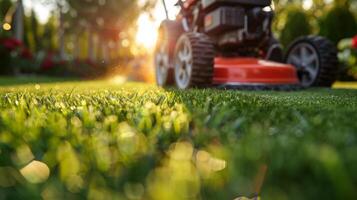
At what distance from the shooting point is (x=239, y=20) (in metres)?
4.51

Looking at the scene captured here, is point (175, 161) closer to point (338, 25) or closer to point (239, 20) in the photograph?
point (239, 20)

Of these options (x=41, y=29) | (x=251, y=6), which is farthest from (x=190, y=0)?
(x=41, y=29)

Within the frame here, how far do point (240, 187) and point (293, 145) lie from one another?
28cm

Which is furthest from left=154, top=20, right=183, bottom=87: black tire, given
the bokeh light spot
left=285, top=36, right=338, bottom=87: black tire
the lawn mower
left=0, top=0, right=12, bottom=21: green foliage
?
left=0, top=0, right=12, bottom=21: green foliage

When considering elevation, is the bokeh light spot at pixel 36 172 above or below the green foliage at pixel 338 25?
below

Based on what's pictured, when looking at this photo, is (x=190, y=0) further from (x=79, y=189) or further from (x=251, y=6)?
(x=79, y=189)

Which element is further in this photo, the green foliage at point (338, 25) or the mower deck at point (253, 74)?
the green foliage at point (338, 25)

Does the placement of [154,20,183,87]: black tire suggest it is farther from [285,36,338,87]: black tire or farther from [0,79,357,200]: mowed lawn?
[0,79,357,200]: mowed lawn

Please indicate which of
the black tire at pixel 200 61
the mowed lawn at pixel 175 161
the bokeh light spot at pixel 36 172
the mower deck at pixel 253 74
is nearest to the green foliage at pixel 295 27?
the mower deck at pixel 253 74

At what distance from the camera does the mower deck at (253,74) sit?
4.33 metres

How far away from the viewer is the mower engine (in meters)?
4.45

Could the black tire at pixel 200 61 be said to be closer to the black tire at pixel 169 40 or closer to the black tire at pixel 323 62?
the black tire at pixel 169 40

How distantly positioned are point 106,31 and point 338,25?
17.8 metres

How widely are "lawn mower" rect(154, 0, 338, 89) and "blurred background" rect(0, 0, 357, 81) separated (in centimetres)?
116
